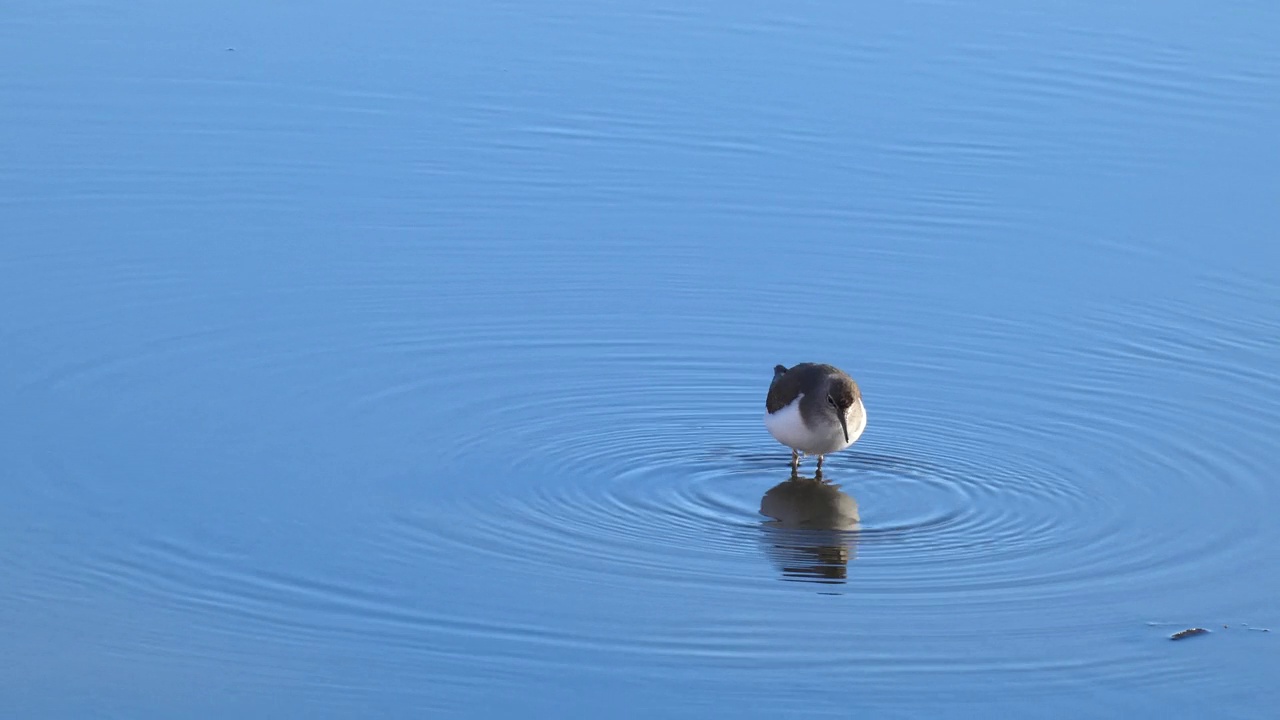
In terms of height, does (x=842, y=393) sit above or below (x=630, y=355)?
below

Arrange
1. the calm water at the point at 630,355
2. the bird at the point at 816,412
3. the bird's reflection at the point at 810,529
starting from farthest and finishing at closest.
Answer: the bird at the point at 816,412 → the bird's reflection at the point at 810,529 → the calm water at the point at 630,355

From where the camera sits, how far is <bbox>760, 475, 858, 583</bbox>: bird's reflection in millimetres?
9312

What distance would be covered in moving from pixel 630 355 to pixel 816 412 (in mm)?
2210

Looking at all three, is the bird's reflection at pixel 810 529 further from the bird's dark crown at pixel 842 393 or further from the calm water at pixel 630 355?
the bird's dark crown at pixel 842 393

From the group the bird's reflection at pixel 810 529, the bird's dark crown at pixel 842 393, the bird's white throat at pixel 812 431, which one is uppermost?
the bird's dark crown at pixel 842 393

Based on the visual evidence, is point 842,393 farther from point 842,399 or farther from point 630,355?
point 630,355

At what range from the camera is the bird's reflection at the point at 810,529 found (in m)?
9.31

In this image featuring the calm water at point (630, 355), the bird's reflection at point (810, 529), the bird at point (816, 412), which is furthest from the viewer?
the bird at point (816, 412)

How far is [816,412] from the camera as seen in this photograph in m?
10.3

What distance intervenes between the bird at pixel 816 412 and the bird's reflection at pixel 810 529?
0.25 meters

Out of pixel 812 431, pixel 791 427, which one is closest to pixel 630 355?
pixel 791 427

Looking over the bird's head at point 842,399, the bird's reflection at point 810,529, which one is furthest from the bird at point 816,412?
the bird's reflection at point 810,529

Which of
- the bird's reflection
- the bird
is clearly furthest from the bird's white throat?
the bird's reflection

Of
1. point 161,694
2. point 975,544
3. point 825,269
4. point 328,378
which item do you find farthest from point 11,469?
point 825,269
